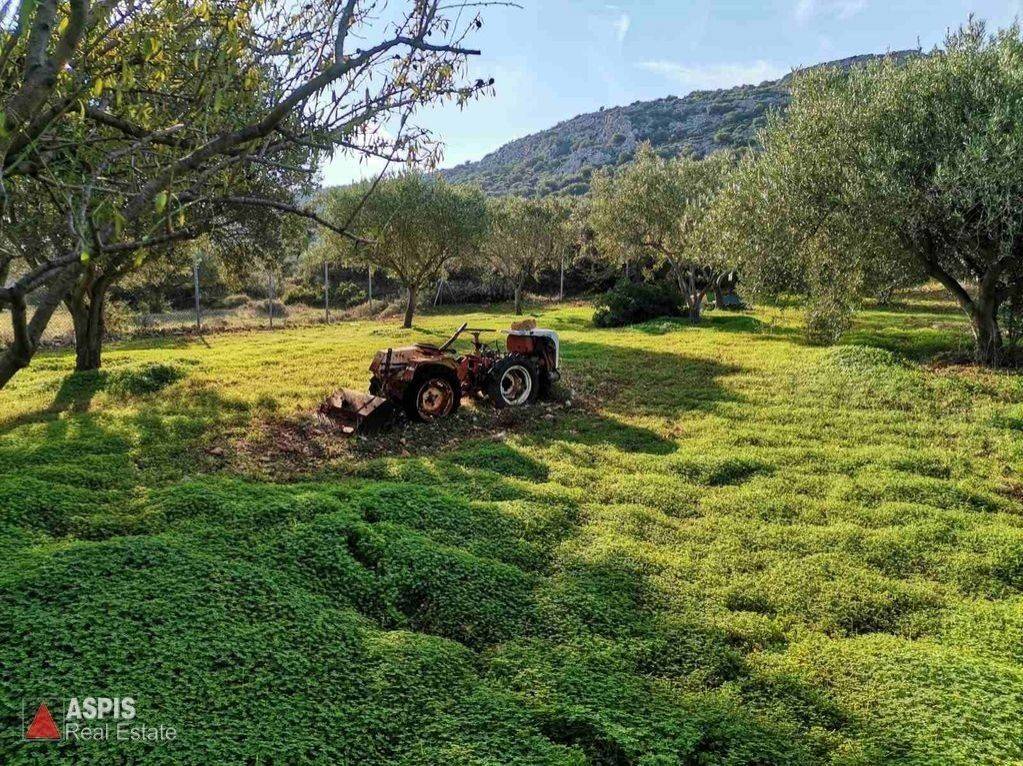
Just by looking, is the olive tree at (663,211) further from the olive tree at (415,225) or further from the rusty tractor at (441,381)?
the rusty tractor at (441,381)

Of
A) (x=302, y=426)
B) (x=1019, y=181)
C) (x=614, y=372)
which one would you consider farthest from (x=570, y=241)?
(x=302, y=426)

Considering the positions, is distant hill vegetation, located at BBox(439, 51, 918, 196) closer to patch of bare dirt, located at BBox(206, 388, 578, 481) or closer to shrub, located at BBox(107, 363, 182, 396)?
shrub, located at BBox(107, 363, 182, 396)

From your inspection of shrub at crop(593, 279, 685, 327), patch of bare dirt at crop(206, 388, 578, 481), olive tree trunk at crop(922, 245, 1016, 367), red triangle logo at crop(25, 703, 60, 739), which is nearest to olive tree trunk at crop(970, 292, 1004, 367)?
olive tree trunk at crop(922, 245, 1016, 367)

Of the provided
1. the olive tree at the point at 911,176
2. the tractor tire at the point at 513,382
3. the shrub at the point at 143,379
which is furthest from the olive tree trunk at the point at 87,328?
the olive tree at the point at 911,176

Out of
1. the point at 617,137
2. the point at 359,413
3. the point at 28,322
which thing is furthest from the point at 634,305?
the point at 617,137

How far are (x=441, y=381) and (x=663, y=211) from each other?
18354mm

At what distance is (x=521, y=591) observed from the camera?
15.2 feet

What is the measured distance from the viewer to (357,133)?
460cm

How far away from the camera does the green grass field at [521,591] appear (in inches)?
125

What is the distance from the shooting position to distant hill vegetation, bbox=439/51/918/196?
305 feet

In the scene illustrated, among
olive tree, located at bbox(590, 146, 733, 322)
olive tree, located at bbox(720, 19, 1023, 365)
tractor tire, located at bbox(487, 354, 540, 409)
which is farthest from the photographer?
olive tree, located at bbox(590, 146, 733, 322)

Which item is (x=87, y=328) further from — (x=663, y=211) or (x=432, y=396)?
(x=663, y=211)

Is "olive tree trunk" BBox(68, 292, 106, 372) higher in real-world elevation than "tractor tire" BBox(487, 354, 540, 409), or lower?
higher

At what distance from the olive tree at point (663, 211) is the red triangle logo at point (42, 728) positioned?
22.5 meters
